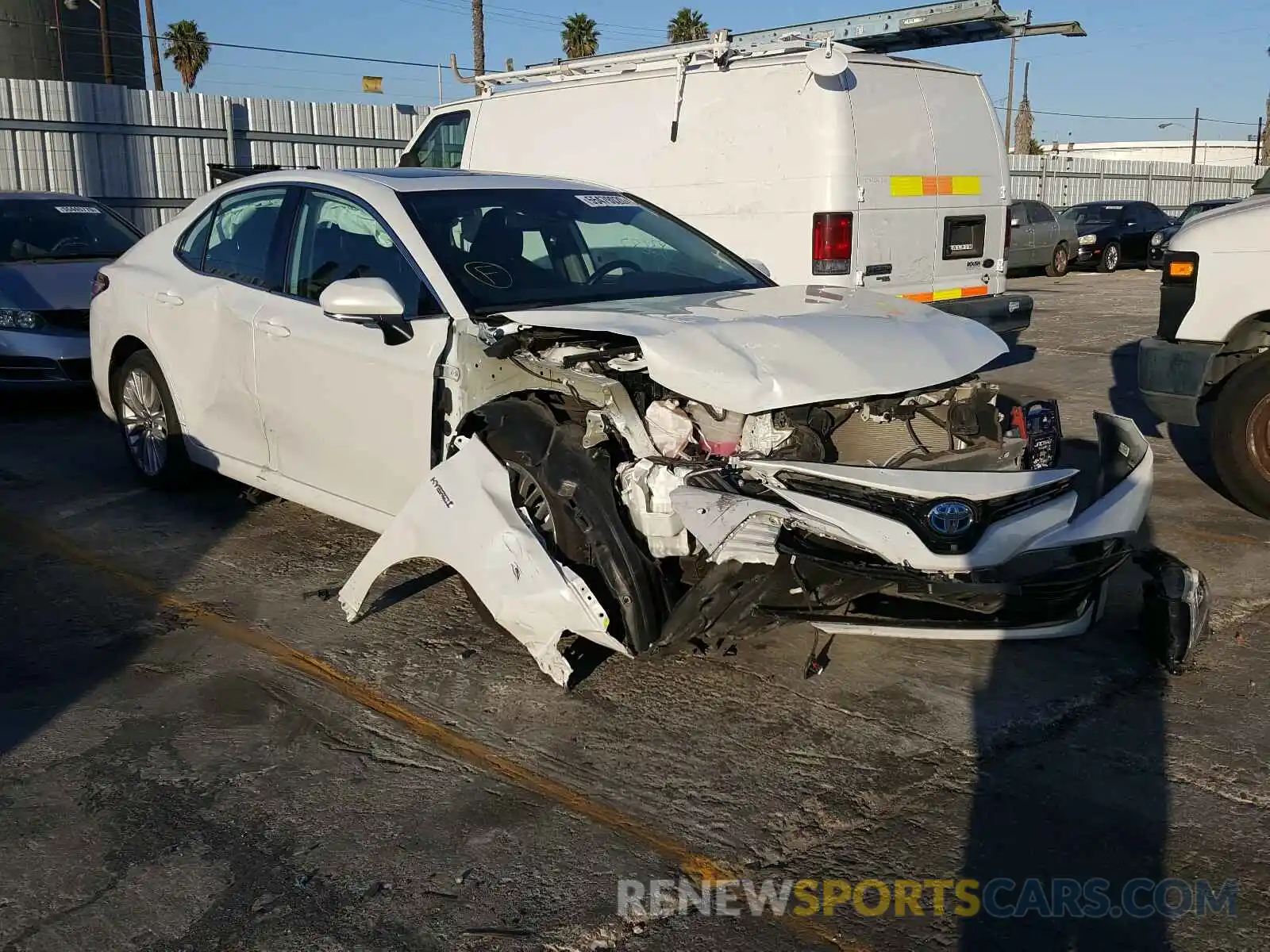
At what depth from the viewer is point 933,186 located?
8898 mm

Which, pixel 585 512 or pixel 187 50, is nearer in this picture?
pixel 585 512

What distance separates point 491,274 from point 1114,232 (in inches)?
942

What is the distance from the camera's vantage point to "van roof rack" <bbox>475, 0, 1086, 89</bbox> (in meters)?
9.15

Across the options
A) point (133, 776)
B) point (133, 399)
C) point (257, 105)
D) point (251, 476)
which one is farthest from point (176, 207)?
point (133, 776)

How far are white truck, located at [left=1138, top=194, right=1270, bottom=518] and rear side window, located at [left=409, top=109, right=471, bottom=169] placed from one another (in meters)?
7.02

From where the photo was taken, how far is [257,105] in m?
19.1

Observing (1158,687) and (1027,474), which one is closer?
(1027,474)

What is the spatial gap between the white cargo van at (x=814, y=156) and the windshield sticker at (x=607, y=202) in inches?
117

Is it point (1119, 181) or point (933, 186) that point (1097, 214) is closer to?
point (1119, 181)

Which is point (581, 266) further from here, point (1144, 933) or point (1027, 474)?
point (1144, 933)

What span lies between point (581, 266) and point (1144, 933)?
131 inches

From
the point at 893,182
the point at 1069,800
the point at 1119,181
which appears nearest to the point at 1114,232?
the point at 1119,181

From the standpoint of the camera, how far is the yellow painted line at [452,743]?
2.98 m

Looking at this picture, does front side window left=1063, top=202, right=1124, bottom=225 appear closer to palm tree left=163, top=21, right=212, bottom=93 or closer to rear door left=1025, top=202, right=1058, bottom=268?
rear door left=1025, top=202, right=1058, bottom=268
